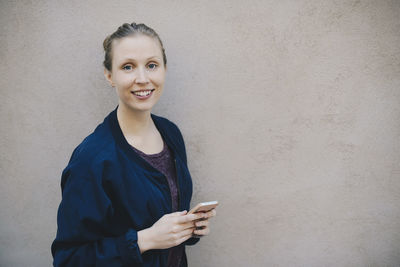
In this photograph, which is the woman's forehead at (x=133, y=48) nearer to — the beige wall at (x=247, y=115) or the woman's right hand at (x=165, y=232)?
the beige wall at (x=247, y=115)

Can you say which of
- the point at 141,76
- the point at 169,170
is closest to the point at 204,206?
the point at 169,170

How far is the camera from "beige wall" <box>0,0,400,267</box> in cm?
168

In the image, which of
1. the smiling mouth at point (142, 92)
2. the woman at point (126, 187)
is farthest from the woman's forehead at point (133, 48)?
the smiling mouth at point (142, 92)

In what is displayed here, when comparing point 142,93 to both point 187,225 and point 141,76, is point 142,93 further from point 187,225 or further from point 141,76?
point 187,225

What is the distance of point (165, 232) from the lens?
1.24m

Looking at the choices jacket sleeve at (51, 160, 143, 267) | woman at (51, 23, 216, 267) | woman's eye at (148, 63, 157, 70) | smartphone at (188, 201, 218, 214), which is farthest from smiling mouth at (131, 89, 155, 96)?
smartphone at (188, 201, 218, 214)

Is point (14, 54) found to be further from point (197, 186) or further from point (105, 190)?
point (197, 186)

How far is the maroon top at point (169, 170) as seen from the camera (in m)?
1.42

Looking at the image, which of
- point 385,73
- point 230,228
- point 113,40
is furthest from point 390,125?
point 113,40

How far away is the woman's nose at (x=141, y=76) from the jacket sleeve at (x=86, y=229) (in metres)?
0.47

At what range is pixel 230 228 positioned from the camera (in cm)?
190

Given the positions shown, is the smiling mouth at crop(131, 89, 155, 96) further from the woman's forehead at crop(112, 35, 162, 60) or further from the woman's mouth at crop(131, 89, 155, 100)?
the woman's forehead at crop(112, 35, 162, 60)

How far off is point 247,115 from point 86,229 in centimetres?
114

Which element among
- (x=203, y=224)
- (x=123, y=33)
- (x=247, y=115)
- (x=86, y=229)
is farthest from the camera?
(x=247, y=115)
